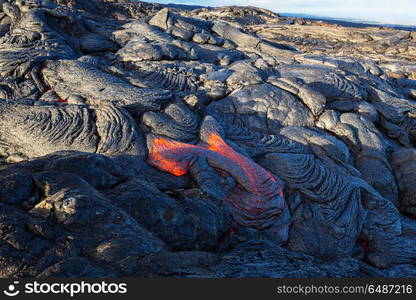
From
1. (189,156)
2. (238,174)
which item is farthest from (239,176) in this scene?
(189,156)

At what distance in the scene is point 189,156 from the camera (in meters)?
6.13

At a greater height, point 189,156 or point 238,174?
point 189,156

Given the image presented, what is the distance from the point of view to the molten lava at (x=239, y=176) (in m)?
5.78

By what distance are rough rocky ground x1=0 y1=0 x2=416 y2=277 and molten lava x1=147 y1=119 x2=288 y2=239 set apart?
3 centimetres

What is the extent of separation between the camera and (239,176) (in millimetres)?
5984

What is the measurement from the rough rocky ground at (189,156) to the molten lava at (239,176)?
28 mm

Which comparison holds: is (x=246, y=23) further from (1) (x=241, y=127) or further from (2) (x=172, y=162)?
(2) (x=172, y=162)

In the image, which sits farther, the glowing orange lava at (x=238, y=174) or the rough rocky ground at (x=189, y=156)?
the glowing orange lava at (x=238, y=174)

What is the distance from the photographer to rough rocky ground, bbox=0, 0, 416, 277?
336 centimetres

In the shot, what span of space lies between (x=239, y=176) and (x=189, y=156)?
1.03 meters

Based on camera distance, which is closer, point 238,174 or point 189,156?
point 238,174

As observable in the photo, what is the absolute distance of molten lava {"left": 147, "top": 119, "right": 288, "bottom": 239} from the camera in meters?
5.78

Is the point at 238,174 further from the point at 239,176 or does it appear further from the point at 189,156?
the point at 189,156

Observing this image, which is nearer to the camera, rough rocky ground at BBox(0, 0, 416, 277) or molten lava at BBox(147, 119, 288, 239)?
rough rocky ground at BBox(0, 0, 416, 277)
